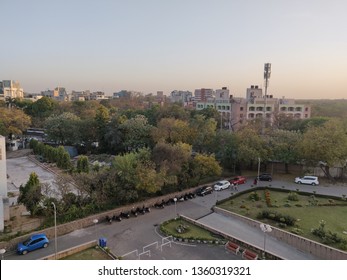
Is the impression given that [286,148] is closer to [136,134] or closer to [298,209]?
[298,209]

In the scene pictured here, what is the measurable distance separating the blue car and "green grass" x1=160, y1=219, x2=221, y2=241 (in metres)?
7.05

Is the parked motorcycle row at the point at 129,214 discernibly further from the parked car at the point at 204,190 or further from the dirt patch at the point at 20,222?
the parked car at the point at 204,190

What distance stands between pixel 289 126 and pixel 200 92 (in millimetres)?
84843

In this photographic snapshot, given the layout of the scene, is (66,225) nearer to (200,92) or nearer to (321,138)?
(321,138)

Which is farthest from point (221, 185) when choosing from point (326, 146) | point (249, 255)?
point (249, 255)

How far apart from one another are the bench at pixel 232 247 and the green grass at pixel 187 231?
3.47ft

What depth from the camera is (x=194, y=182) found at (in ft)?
85.8

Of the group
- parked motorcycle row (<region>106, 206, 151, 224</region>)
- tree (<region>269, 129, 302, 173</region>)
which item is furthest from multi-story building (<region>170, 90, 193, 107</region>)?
parked motorcycle row (<region>106, 206, 151, 224</region>)

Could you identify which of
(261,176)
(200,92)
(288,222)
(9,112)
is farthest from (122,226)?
(200,92)

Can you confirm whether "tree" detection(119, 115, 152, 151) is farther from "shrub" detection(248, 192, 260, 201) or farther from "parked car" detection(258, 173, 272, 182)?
"shrub" detection(248, 192, 260, 201)

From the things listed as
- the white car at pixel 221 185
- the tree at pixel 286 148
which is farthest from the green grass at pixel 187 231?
the tree at pixel 286 148

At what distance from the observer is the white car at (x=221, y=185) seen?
86.9 feet

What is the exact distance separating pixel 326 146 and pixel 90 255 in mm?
23473

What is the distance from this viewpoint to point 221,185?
26750 millimetres
